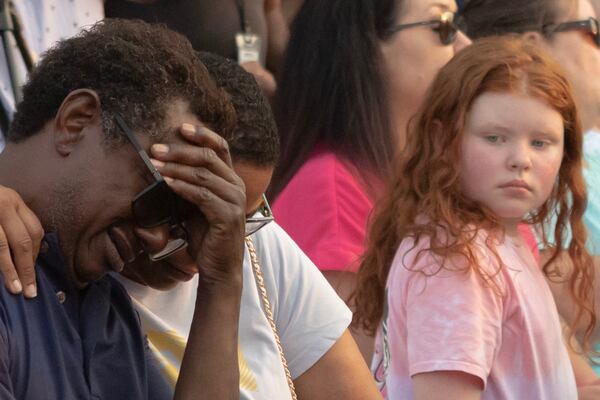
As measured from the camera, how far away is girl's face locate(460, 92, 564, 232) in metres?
3.05

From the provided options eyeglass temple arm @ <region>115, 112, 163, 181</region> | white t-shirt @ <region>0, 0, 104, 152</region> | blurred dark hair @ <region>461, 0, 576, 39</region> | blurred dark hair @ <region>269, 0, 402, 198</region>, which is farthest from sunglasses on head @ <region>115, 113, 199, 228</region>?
blurred dark hair @ <region>461, 0, 576, 39</region>

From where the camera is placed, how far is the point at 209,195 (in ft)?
6.91

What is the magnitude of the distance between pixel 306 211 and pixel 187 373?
1.65m

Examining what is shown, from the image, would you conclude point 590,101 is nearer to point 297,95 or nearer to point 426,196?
point 297,95

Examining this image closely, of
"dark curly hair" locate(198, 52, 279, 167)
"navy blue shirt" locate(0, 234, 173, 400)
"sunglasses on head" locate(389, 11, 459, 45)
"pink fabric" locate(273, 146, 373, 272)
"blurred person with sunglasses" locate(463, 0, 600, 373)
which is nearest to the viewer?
"navy blue shirt" locate(0, 234, 173, 400)

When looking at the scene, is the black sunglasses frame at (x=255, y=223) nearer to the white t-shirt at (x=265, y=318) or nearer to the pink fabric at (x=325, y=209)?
the white t-shirt at (x=265, y=318)

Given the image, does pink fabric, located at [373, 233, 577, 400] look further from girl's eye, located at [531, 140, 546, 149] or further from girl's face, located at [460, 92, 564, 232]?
girl's eye, located at [531, 140, 546, 149]

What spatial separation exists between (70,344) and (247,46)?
237 cm

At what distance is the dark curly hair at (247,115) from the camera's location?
2.44 m

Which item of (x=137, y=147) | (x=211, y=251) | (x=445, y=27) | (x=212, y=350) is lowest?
(x=445, y=27)

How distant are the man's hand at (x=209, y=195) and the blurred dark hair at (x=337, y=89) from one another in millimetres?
1640

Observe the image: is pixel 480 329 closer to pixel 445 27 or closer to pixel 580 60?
pixel 445 27

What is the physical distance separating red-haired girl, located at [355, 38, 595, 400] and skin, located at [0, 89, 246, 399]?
0.84 meters

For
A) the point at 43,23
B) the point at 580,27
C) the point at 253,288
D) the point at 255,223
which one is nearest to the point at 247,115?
the point at 255,223
